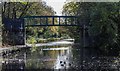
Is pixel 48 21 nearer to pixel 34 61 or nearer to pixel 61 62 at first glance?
pixel 34 61

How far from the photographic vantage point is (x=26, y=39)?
20.2 metres

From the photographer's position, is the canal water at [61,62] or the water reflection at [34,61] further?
the water reflection at [34,61]

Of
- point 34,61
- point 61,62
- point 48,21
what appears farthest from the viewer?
point 48,21

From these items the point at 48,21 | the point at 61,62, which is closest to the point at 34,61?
the point at 61,62

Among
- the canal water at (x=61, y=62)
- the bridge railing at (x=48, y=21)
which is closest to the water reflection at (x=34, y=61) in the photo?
the canal water at (x=61, y=62)

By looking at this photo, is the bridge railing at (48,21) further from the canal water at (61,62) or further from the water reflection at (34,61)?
the water reflection at (34,61)

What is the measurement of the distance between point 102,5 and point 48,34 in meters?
11.5

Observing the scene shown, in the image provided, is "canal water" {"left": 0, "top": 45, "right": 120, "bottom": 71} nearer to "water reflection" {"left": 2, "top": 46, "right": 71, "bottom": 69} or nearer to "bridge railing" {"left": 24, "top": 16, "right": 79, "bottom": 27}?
"water reflection" {"left": 2, "top": 46, "right": 71, "bottom": 69}

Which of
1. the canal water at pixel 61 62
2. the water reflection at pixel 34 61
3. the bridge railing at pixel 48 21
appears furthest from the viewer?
the bridge railing at pixel 48 21

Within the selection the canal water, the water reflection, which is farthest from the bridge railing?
the water reflection

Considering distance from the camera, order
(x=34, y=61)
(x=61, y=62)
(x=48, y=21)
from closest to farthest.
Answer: (x=61, y=62), (x=34, y=61), (x=48, y=21)

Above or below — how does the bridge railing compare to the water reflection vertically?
above

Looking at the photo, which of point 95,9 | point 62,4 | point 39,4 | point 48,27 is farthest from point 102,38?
point 48,27

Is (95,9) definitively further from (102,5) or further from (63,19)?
(63,19)
